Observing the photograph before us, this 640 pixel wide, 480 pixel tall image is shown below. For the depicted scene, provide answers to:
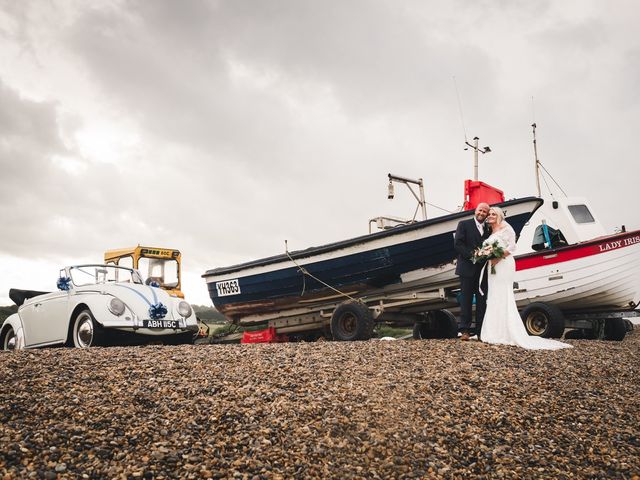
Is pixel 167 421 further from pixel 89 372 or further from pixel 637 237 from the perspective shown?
pixel 637 237

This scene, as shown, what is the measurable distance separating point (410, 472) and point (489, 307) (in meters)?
5.14

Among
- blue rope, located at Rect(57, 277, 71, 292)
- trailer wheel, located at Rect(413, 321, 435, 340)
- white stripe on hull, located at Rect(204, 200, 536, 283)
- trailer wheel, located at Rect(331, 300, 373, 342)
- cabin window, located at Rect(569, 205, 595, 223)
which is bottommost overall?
trailer wheel, located at Rect(413, 321, 435, 340)

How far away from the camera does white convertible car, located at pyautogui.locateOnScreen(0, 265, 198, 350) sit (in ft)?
22.9

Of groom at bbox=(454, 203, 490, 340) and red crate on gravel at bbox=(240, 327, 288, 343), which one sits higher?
groom at bbox=(454, 203, 490, 340)

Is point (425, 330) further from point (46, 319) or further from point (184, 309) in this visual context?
point (46, 319)

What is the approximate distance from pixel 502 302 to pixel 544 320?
132 inches

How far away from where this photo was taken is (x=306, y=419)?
3076mm

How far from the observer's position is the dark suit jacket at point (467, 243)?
288 inches

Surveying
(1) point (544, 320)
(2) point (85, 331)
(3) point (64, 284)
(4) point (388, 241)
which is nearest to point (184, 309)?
(2) point (85, 331)

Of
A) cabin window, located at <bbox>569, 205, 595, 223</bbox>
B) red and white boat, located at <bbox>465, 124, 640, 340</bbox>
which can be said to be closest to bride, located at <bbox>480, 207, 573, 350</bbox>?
red and white boat, located at <bbox>465, 124, 640, 340</bbox>

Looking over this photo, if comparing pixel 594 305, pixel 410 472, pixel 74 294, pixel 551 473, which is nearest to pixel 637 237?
pixel 594 305

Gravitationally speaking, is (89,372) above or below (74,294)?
below

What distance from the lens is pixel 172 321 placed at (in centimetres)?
759

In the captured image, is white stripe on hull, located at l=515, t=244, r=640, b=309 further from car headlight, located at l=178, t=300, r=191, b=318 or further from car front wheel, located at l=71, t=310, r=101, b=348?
car front wheel, located at l=71, t=310, r=101, b=348
